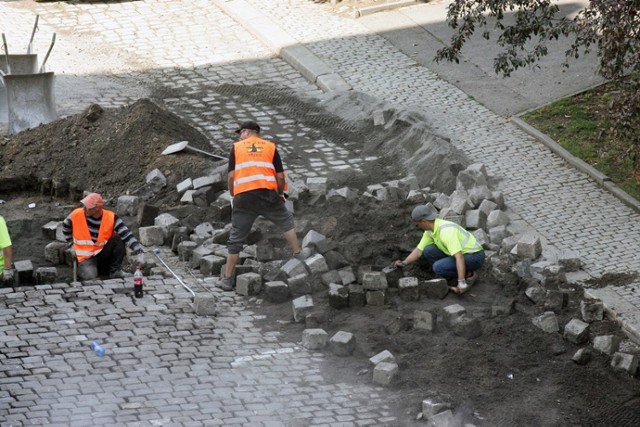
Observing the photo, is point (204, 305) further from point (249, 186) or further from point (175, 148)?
point (175, 148)

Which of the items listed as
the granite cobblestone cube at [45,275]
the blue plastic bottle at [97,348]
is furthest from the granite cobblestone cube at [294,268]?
the granite cobblestone cube at [45,275]

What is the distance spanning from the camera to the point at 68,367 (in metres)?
10.8

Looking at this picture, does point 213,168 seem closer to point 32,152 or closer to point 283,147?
point 283,147

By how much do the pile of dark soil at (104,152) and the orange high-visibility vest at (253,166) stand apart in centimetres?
257

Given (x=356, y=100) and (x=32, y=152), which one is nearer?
(x=32, y=152)

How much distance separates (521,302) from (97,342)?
14.7 ft

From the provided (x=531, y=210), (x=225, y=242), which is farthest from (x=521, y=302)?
(x=225, y=242)

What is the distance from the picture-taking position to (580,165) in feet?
51.1

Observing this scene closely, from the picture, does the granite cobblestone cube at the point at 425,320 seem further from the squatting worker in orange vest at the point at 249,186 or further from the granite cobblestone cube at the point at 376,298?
the squatting worker in orange vest at the point at 249,186

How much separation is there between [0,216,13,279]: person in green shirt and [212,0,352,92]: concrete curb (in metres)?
7.68

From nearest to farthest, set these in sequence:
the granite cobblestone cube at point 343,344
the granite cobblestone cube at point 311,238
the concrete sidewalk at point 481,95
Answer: the granite cobblestone cube at point 343,344 < the granite cobblestone cube at point 311,238 < the concrete sidewalk at point 481,95

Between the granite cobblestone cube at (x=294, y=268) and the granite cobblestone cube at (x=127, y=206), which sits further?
the granite cobblestone cube at (x=127, y=206)

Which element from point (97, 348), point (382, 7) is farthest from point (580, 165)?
point (382, 7)

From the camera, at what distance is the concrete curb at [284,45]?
63.8 feet
